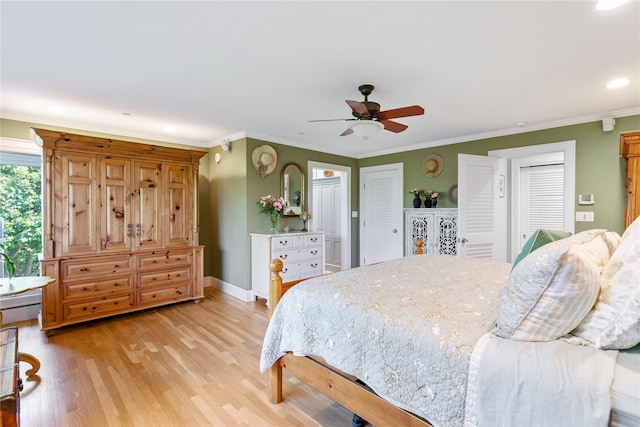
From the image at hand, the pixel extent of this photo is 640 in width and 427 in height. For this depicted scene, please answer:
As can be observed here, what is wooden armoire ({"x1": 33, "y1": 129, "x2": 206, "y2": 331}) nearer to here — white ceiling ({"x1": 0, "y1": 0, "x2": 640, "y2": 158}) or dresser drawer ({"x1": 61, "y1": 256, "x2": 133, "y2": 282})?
dresser drawer ({"x1": 61, "y1": 256, "x2": 133, "y2": 282})

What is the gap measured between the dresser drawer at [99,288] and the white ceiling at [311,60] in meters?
1.91

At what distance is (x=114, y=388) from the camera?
2137 millimetres

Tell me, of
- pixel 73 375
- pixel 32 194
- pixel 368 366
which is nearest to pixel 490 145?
pixel 368 366

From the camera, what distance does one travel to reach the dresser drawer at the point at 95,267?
317 cm

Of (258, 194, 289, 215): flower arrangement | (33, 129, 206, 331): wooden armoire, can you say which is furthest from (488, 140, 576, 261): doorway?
(33, 129, 206, 331): wooden armoire

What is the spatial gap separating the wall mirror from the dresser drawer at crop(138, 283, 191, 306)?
1712 mm

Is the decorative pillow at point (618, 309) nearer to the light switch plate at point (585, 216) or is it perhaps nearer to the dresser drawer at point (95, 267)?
the light switch plate at point (585, 216)

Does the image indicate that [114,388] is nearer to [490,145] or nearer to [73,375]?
[73,375]

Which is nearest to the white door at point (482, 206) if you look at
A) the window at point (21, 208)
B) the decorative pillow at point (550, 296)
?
the decorative pillow at point (550, 296)

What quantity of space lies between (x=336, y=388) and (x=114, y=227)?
10.5 ft

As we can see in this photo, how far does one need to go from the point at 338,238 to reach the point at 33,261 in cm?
451

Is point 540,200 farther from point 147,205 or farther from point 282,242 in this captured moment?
point 147,205

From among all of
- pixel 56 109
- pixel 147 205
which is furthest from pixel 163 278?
pixel 56 109

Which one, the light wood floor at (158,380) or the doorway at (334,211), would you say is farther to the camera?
the doorway at (334,211)
